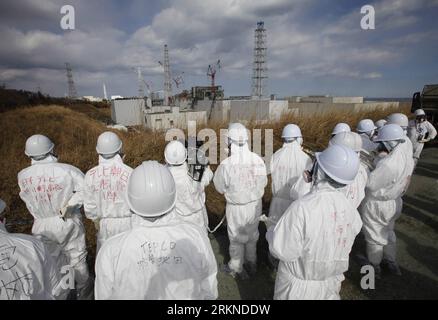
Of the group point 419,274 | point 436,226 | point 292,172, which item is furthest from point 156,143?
point 436,226

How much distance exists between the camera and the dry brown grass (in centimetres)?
474

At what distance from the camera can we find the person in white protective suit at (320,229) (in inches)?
77.2

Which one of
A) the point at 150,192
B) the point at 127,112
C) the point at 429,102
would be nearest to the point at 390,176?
the point at 150,192

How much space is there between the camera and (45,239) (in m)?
3.19

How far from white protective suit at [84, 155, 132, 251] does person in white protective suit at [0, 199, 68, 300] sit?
135cm

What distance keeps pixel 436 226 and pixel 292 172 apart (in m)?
3.59

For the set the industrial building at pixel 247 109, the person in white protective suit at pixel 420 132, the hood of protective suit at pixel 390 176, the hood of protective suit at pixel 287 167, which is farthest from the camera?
the industrial building at pixel 247 109

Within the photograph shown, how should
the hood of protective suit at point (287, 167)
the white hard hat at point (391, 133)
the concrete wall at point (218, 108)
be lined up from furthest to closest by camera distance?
the concrete wall at point (218, 108)
the hood of protective suit at point (287, 167)
the white hard hat at point (391, 133)

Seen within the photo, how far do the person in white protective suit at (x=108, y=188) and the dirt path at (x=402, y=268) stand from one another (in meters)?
1.76

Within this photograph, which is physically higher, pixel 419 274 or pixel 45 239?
pixel 45 239

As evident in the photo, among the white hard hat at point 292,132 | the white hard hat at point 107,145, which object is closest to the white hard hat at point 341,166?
the white hard hat at point 292,132

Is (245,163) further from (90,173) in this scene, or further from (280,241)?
(90,173)

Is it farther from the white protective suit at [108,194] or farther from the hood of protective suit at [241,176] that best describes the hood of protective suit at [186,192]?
the white protective suit at [108,194]

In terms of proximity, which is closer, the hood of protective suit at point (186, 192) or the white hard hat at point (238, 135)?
the hood of protective suit at point (186, 192)
